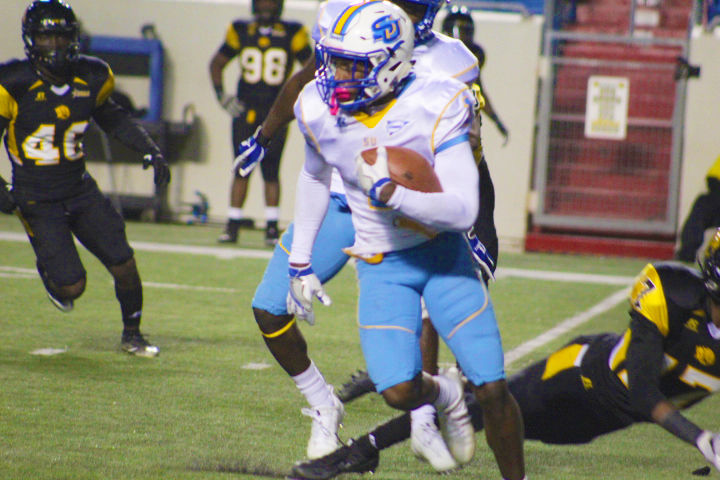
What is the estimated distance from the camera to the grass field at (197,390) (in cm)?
390

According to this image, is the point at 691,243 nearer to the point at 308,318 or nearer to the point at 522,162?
the point at 522,162

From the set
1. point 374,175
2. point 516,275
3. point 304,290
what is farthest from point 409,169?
point 516,275

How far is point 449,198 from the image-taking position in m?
3.15

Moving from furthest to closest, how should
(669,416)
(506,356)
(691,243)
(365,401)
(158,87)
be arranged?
(158,87), (691,243), (506,356), (365,401), (669,416)

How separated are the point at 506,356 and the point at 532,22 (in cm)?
597

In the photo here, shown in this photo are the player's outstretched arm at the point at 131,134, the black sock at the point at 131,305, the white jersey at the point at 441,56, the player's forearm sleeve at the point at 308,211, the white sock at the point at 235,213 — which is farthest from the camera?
the white sock at the point at 235,213

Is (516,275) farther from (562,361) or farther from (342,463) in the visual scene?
(342,463)

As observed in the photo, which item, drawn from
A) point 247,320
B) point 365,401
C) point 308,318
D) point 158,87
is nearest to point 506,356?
point 365,401

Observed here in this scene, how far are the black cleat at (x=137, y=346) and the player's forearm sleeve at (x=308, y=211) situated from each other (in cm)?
199

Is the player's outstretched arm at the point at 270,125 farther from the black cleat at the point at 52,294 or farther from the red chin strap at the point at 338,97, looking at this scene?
the black cleat at the point at 52,294

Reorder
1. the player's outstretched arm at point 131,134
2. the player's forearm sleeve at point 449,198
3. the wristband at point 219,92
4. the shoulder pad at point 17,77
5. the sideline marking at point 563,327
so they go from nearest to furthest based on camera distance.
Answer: the player's forearm sleeve at point 449,198 → the shoulder pad at point 17,77 → the player's outstretched arm at point 131,134 → the sideline marking at point 563,327 → the wristband at point 219,92

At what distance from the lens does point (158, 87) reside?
1162 centimetres

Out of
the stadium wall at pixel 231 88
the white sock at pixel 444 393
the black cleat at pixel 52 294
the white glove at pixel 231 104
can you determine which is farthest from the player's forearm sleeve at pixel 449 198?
the stadium wall at pixel 231 88

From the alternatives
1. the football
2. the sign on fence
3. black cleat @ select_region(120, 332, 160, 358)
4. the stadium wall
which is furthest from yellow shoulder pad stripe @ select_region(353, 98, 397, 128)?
the stadium wall
